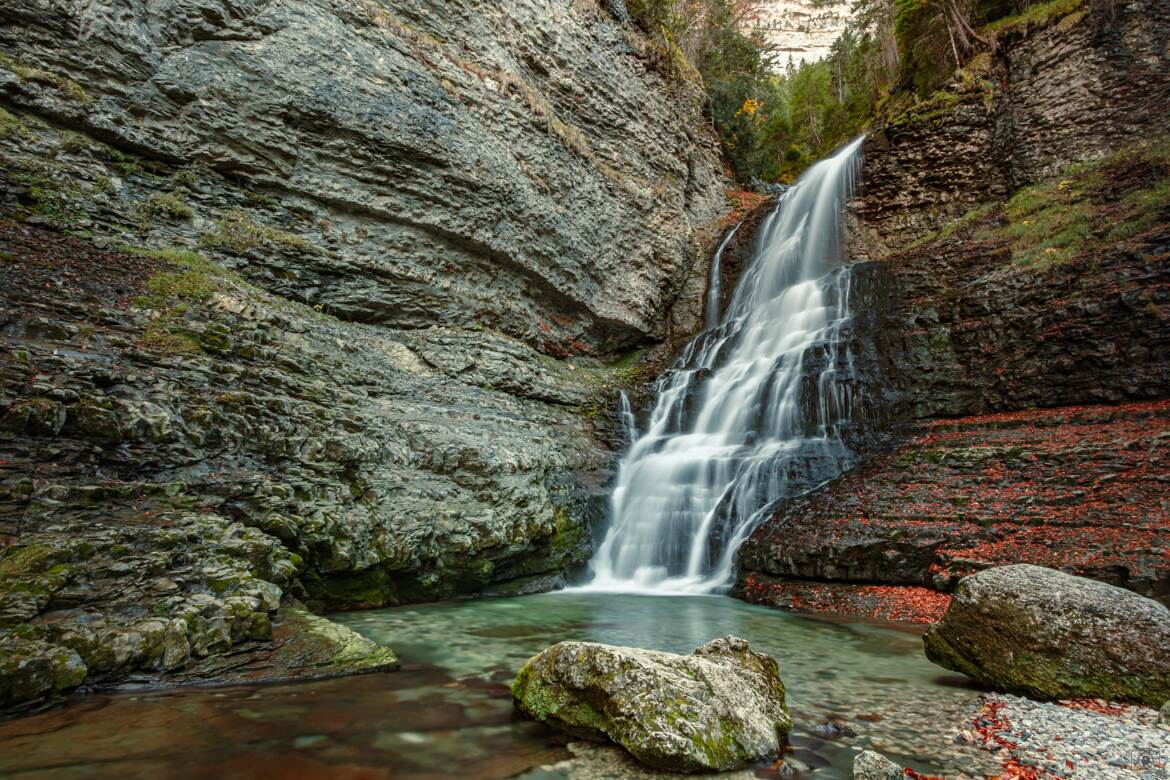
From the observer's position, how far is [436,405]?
981cm

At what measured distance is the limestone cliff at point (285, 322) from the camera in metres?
4.57

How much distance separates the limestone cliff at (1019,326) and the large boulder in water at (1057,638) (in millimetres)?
2916

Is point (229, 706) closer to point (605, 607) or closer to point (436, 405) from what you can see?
point (605, 607)

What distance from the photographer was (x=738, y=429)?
1232 cm

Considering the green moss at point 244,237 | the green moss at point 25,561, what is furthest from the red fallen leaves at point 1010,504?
the green moss at point 244,237

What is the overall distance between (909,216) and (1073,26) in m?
5.95

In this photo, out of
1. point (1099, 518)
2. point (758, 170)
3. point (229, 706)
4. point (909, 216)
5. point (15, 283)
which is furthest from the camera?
point (758, 170)

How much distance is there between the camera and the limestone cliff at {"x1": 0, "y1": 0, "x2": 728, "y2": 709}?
4.57 meters

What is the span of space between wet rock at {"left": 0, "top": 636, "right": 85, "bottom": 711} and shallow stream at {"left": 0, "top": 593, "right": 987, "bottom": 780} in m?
0.13

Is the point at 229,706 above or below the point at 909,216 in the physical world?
below

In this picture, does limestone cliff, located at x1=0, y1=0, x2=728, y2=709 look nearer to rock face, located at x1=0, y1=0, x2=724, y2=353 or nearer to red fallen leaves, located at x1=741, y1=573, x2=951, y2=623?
rock face, located at x1=0, y1=0, x2=724, y2=353

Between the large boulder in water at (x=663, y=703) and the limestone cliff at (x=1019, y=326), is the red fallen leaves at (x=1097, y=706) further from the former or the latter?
the limestone cliff at (x=1019, y=326)

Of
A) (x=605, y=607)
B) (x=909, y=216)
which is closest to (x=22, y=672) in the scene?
(x=605, y=607)

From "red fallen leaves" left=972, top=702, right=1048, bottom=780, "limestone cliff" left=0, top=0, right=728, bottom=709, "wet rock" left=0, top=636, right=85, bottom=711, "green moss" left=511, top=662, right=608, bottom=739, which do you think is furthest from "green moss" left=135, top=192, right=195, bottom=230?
"red fallen leaves" left=972, top=702, right=1048, bottom=780
